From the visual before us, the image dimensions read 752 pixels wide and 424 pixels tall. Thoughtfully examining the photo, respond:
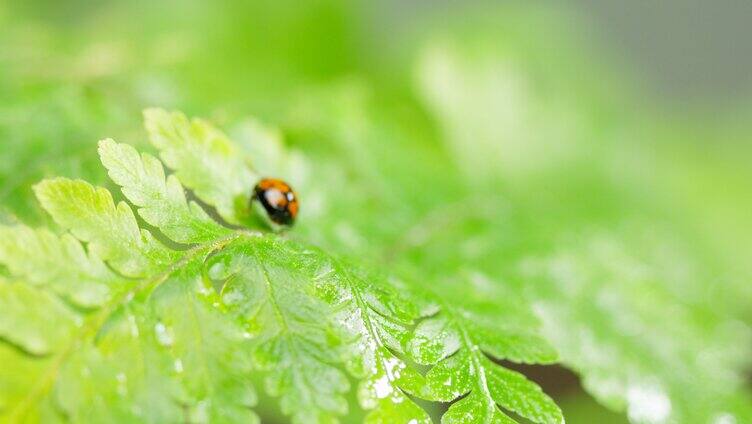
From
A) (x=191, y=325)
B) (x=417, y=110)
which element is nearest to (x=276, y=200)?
(x=191, y=325)

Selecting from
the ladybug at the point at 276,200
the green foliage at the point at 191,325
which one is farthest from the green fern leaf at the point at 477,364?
the ladybug at the point at 276,200

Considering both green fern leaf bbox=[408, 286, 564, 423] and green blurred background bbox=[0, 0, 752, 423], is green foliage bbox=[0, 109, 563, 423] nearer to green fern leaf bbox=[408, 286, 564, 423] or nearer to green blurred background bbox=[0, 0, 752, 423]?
green fern leaf bbox=[408, 286, 564, 423]

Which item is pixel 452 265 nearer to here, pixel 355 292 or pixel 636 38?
pixel 355 292

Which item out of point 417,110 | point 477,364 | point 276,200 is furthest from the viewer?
point 417,110

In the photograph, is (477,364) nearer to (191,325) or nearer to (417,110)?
(191,325)

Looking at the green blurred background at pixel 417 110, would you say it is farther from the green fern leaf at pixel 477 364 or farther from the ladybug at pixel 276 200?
the green fern leaf at pixel 477 364

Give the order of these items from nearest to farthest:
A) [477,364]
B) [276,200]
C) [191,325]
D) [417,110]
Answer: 1. [191,325]
2. [477,364]
3. [276,200]
4. [417,110]
